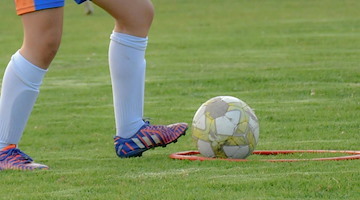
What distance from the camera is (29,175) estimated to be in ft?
18.4

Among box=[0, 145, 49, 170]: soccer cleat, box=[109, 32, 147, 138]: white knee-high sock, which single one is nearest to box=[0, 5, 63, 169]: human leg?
box=[0, 145, 49, 170]: soccer cleat

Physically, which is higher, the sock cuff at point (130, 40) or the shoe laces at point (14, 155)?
the sock cuff at point (130, 40)

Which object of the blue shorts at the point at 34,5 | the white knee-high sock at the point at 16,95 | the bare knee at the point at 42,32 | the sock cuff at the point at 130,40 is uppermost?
the blue shorts at the point at 34,5

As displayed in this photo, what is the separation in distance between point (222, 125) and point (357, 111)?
3637 mm

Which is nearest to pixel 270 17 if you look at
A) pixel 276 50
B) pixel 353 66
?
pixel 276 50

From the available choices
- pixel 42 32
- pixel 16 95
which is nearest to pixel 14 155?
pixel 16 95

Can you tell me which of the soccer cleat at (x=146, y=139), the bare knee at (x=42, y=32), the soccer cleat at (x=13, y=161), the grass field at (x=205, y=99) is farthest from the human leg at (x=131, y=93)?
the soccer cleat at (x=13, y=161)

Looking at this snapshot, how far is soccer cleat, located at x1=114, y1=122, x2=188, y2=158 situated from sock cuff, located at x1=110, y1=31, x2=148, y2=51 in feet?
1.85

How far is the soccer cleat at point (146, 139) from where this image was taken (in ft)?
20.7

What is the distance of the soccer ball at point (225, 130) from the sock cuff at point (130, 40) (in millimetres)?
630

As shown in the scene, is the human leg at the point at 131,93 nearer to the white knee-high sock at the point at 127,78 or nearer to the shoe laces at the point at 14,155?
the white knee-high sock at the point at 127,78

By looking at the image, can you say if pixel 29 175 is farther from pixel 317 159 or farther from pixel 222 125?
pixel 317 159

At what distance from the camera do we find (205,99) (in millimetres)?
11891

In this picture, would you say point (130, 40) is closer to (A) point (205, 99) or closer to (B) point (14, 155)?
(B) point (14, 155)
